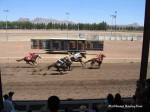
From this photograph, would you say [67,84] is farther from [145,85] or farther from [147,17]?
[145,85]

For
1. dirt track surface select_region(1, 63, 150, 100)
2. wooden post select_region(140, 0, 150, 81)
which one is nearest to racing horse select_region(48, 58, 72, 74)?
dirt track surface select_region(1, 63, 150, 100)

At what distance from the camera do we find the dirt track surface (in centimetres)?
1330

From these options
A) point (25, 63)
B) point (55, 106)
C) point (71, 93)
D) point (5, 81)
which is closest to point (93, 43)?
point (25, 63)

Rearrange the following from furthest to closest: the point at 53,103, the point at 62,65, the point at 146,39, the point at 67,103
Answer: the point at 62,65, the point at 67,103, the point at 146,39, the point at 53,103

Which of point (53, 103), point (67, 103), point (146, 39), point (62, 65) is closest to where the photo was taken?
point (53, 103)

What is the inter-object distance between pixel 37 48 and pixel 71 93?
2388 centimetres

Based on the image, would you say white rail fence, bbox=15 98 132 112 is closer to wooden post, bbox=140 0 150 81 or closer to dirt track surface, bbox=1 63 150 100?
wooden post, bbox=140 0 150 81

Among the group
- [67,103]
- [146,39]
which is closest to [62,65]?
[67,103]

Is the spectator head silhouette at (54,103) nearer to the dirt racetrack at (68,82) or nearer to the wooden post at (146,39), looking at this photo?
the wooden post at (146,39)

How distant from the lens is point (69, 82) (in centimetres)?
1619

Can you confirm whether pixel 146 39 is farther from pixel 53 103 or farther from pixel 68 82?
pixel 68 82

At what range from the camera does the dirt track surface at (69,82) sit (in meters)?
13.3

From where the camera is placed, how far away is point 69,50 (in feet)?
106

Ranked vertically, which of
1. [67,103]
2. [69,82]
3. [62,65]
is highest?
[67,103]
